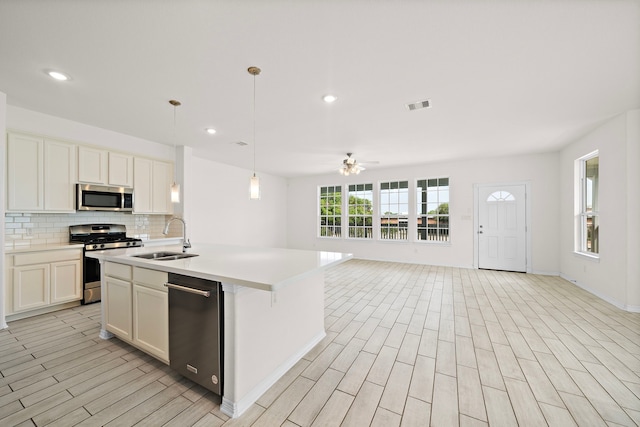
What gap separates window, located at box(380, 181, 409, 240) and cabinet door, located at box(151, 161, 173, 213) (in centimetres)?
538

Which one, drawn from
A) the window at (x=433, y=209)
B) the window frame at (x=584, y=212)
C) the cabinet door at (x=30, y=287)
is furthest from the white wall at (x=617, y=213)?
the cabinet door at (x=30, y=287)

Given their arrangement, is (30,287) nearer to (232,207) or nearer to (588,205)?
(232,207)

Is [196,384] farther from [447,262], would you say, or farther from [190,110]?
[447,262]

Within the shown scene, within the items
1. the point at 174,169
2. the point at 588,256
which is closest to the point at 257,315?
the point at 174,169

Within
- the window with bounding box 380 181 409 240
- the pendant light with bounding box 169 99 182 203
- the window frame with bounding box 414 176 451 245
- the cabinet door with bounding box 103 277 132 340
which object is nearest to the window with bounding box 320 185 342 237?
the window with bounding box 380 181 409 240

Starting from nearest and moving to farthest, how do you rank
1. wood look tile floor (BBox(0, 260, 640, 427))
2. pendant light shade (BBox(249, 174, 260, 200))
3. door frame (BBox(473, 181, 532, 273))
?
wood look tile floor (BBox(0, 260, 640, 427)) < pendant light shade (BBox(249, 174, 260, 200)) < door frame (BBox(473, 181, 532, 273))

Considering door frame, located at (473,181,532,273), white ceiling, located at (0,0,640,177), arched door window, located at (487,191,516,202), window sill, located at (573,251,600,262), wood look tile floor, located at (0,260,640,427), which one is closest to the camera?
wood look tile floor, located at (0,260,640,427)

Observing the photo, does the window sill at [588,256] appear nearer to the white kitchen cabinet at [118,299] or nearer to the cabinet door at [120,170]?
the white kitchen cabinet at [118,299]

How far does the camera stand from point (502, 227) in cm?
579

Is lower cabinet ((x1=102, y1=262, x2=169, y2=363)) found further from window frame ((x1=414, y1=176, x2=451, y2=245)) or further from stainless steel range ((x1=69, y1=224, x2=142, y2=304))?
window frame ((x1=414, y1=176, x2=451, y2=245))

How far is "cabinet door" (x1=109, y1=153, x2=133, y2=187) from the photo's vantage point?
4051 mm

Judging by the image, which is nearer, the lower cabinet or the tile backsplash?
the lower cabinet

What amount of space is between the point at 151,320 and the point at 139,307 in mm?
210

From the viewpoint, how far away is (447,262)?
634 centimetres
